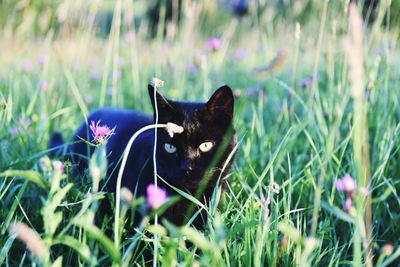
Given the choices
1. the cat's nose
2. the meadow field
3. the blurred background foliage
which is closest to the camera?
the meadow field

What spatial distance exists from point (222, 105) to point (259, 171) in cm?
37

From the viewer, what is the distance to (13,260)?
4.55 ft

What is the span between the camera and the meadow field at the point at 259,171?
2.97 feet

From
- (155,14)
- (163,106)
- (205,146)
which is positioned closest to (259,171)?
(205,146)

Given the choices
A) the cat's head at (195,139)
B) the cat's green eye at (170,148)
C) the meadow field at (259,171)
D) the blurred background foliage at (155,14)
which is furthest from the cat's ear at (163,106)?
the blurred background foliage at (155,14)

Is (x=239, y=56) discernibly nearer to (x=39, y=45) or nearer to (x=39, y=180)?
(x=39, y=45)

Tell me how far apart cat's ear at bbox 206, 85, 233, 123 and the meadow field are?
0.10m

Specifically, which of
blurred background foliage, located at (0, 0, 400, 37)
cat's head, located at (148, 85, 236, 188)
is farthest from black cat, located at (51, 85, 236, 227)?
blurred background foliage, located at (0, 0, 400, 37)

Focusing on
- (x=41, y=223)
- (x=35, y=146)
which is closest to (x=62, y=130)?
(x=35, y=146)

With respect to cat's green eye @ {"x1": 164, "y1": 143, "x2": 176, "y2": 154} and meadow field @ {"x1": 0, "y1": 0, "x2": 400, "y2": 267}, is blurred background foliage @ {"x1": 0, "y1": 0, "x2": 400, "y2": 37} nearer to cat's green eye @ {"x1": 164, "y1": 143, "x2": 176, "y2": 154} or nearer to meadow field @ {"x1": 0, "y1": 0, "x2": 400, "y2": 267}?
meadow field @ {"x1": 0, "y1": 0, "x2": 400, "y2": 267}

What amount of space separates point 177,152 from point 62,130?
1.05 m

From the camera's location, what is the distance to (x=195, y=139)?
1.53 meters

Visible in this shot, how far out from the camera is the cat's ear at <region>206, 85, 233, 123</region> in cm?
154

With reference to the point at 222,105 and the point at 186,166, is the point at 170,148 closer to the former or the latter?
the point at 186,166
